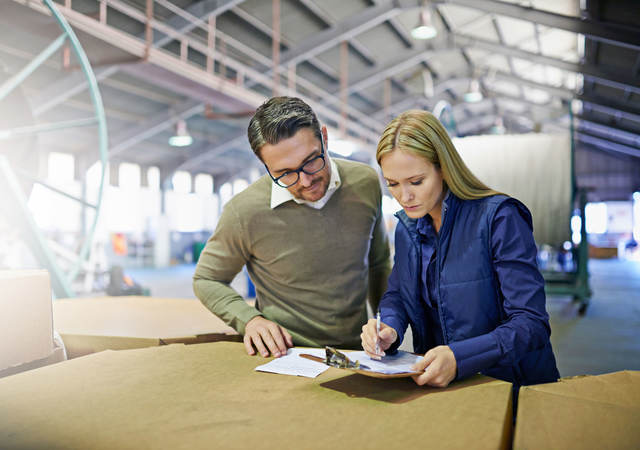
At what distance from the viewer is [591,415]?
0.88 metres

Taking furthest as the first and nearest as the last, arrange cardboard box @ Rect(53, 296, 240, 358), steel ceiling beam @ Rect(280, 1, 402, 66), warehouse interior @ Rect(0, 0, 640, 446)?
steel ceiling beam @ Rect(280, 1, 402, 66), warehouse interior @ Rect(0, 0, 640, 446), cardboard box @ Rect(53, 296, 240, 358)

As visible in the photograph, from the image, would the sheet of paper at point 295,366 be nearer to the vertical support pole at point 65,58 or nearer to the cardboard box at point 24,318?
the cardboard box at point 24,318

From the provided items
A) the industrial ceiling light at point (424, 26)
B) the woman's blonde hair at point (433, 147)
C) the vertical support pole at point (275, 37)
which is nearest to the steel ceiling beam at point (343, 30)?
the vertical support pole at point (275, 37)

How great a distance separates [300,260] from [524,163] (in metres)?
4.18

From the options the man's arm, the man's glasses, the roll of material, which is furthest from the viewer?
the roll of material

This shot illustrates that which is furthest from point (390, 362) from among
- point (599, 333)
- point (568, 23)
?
point (568, 23)

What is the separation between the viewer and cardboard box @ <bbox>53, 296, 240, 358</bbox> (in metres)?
1.65

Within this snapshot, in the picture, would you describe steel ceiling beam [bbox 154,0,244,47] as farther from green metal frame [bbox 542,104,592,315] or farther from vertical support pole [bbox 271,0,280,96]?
green metal frame [bbox 542,104,592,315]

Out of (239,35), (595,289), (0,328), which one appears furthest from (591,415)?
(595,289)

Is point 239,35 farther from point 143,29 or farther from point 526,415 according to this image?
point 526,415

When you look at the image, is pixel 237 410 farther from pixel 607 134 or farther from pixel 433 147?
pixel 607 134

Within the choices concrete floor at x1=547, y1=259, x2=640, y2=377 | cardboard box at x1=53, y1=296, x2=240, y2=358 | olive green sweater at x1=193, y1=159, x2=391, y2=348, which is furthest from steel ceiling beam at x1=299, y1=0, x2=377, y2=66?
olive green sweater at x1=193, y1=159, x2=391, y2=348

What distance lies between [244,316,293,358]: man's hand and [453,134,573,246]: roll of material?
409cm

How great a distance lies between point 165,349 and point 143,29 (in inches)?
246
